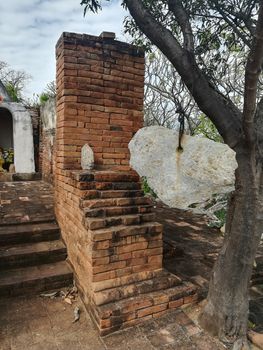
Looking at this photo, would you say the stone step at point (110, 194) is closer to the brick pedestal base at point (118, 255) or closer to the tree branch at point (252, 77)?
the brick pedestal base at point (118, 255)

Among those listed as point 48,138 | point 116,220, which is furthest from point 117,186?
point 48,138

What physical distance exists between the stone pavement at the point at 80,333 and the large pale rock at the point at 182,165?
1207 mm

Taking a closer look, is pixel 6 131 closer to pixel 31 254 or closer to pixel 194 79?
pixel 31 254

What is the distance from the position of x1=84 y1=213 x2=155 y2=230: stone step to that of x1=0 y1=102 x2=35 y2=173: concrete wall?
7084 millimetres

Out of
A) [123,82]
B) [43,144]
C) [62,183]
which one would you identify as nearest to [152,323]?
[62,183]

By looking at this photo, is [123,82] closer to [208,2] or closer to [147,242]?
[208,2]

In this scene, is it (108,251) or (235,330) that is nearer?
(235,330)

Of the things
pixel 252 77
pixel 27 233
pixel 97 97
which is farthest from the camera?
pixel 27 233

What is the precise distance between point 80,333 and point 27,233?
165 centimetres

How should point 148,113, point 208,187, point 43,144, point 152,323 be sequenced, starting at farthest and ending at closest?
point 148,113 < point 43,144 < point 152,323 < point 208,187

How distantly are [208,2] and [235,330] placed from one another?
3.22 metres

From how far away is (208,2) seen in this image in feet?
10.0

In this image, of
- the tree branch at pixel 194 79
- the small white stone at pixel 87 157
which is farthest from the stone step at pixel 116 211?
the tree branch at pixel 194 79

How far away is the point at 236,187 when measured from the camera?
232 centimetres
